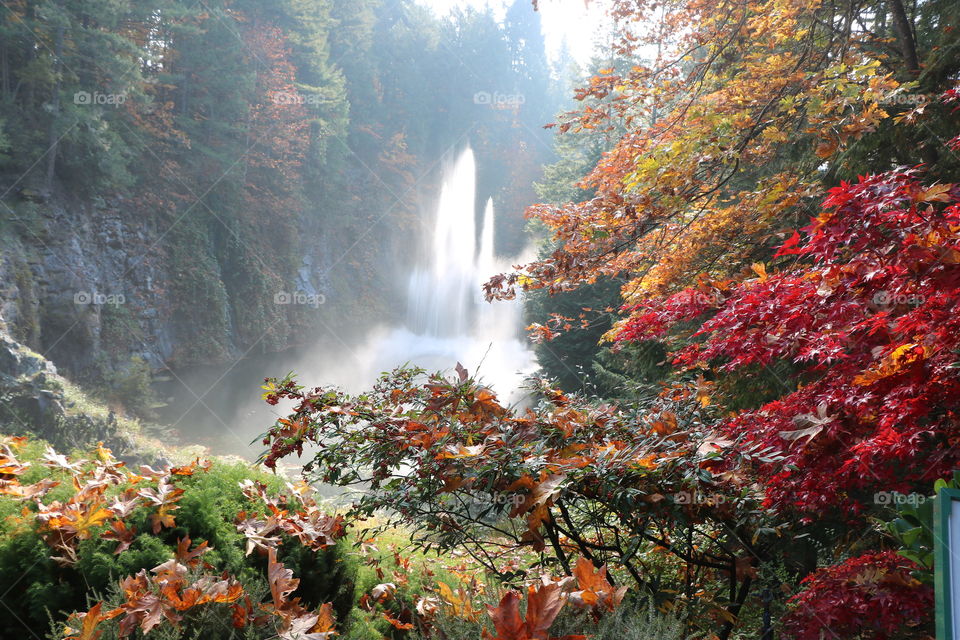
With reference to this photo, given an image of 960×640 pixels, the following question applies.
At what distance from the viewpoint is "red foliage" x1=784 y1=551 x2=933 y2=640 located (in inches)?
69.6

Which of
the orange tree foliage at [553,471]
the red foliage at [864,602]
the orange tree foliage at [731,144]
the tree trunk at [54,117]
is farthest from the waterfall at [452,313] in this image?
the red foliage at [864,602]

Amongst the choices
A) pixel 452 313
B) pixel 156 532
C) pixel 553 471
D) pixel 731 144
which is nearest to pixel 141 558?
pixel 156 532

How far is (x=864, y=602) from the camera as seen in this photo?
1837mm

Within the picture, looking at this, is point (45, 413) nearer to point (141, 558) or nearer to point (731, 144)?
point (141, 558)

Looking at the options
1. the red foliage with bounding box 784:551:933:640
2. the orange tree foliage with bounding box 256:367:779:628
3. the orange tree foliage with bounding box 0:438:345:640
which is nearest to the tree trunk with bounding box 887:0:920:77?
the orange tree foliage with bounding box 256:367:779:628

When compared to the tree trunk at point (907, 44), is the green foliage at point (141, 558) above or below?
below

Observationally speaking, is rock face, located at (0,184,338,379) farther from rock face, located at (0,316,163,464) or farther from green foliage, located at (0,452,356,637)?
green foliage, located at (0,452,356,637)

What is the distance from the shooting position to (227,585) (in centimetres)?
170

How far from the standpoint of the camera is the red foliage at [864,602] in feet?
5.80

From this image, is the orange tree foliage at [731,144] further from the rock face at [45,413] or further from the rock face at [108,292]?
the rock face at [108,292]

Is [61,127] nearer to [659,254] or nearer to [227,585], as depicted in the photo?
[659,254]

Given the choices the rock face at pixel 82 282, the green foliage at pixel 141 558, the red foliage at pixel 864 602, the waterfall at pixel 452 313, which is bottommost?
the red foliage at pixel 864 602

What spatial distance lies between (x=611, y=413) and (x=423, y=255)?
92.6 ft

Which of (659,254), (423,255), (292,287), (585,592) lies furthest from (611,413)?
(423,255)
